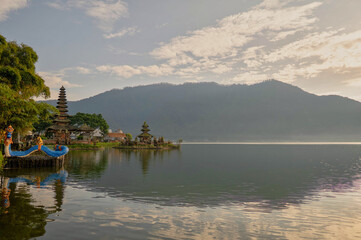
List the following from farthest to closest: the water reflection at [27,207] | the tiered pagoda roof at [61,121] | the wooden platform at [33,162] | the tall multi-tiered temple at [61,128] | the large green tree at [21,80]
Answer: the tiered pagoda roof at [61,121]
the tall multi-tiered temple at [61,128]
the wooden platform at [33,162]
the large green tree at [21,80]
the water reflection at [27,207]

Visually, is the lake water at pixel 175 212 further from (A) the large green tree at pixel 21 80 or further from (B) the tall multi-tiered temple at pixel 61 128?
(B) the tall multi-tiered temple at pixel 61 128

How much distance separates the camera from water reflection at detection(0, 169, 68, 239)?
9852 mm

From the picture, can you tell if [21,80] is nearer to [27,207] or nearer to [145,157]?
[27,207]

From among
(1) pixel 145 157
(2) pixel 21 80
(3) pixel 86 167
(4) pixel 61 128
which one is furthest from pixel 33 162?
(4) pixel 61 128

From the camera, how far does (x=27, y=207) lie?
13.0 m

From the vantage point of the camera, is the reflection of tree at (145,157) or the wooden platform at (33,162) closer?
the wooden platform at (33,162)

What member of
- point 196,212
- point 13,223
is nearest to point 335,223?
point 196,212

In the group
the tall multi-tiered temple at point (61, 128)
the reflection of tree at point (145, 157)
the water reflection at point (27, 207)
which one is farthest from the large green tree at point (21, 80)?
the tall multi-tiered temple at point (61, 128)

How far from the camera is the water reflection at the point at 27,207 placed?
9852 mm

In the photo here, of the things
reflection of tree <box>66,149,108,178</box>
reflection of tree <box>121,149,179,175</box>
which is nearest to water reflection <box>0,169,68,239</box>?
reflection of tree <box>66,149,108,178</box>

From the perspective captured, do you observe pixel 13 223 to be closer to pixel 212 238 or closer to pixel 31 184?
pixel 212 238

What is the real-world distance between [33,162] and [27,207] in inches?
805

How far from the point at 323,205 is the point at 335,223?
3943 millimetres

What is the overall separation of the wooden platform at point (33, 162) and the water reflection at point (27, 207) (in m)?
11.2
